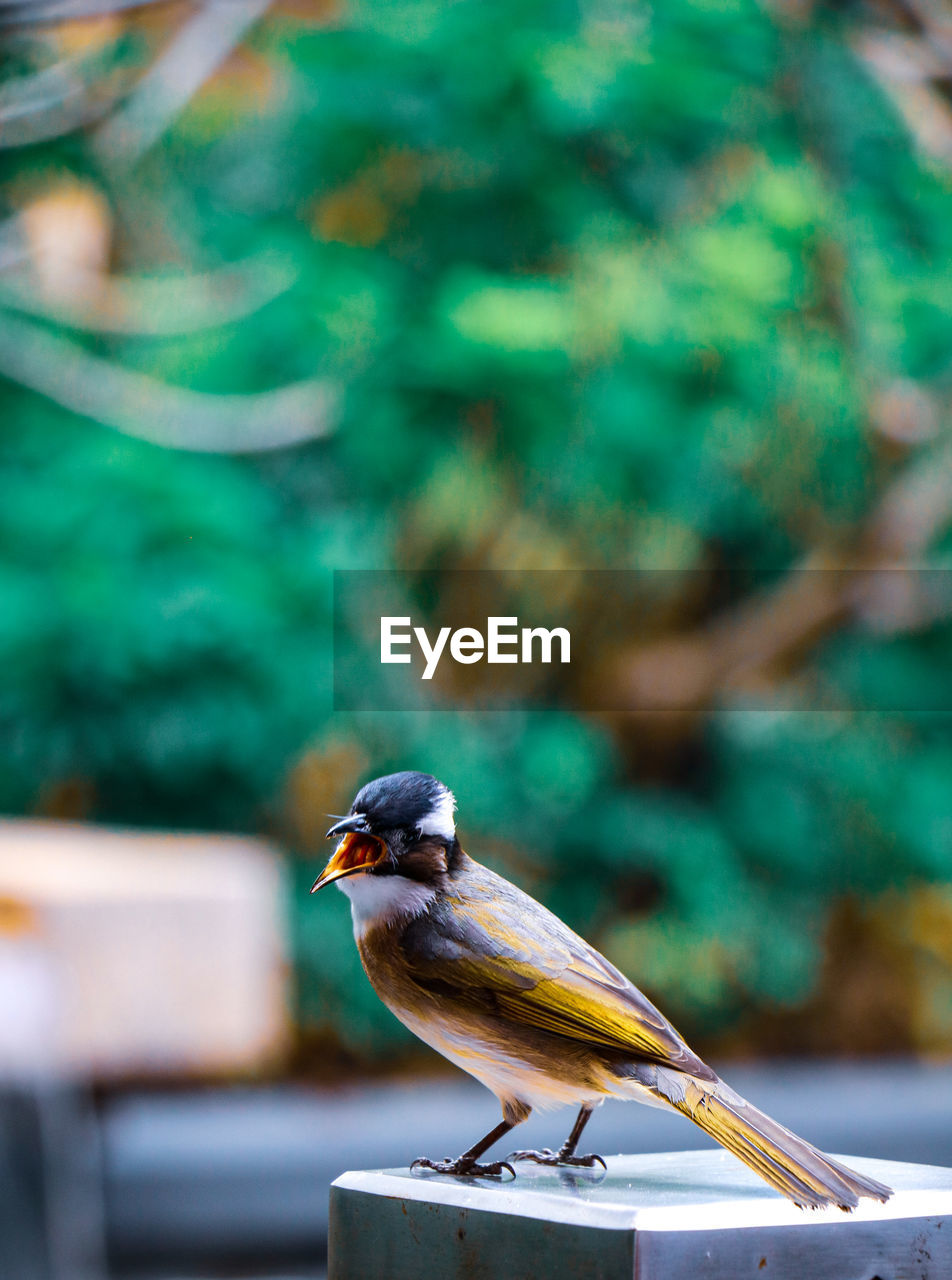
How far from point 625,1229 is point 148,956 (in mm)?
4995

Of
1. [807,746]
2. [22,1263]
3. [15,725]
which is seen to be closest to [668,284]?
[807,746]

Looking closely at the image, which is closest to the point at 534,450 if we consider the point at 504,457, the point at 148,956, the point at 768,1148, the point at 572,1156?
the point at 504,457

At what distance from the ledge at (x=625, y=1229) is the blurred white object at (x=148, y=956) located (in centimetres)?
440

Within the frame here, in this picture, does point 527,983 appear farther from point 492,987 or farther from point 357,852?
point 357,852

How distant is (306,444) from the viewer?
7.16 metres

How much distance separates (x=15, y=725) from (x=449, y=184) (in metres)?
2.94

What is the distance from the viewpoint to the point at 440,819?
1.11 m

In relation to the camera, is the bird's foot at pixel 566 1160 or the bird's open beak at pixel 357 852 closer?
the bird's open beak at pixel 357 852

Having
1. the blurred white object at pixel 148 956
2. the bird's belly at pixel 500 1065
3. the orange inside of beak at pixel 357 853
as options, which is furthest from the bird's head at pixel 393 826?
the blurred white object at pixel 148 956

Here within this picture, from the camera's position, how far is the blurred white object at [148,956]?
5.59 metres

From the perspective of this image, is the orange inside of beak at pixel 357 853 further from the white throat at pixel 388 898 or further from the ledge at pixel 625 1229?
the ledge at pixel 625 1229

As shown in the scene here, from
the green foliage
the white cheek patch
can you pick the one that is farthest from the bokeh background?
the white cheek patch

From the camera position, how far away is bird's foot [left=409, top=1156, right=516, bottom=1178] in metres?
1.16

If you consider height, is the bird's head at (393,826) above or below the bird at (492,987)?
above
